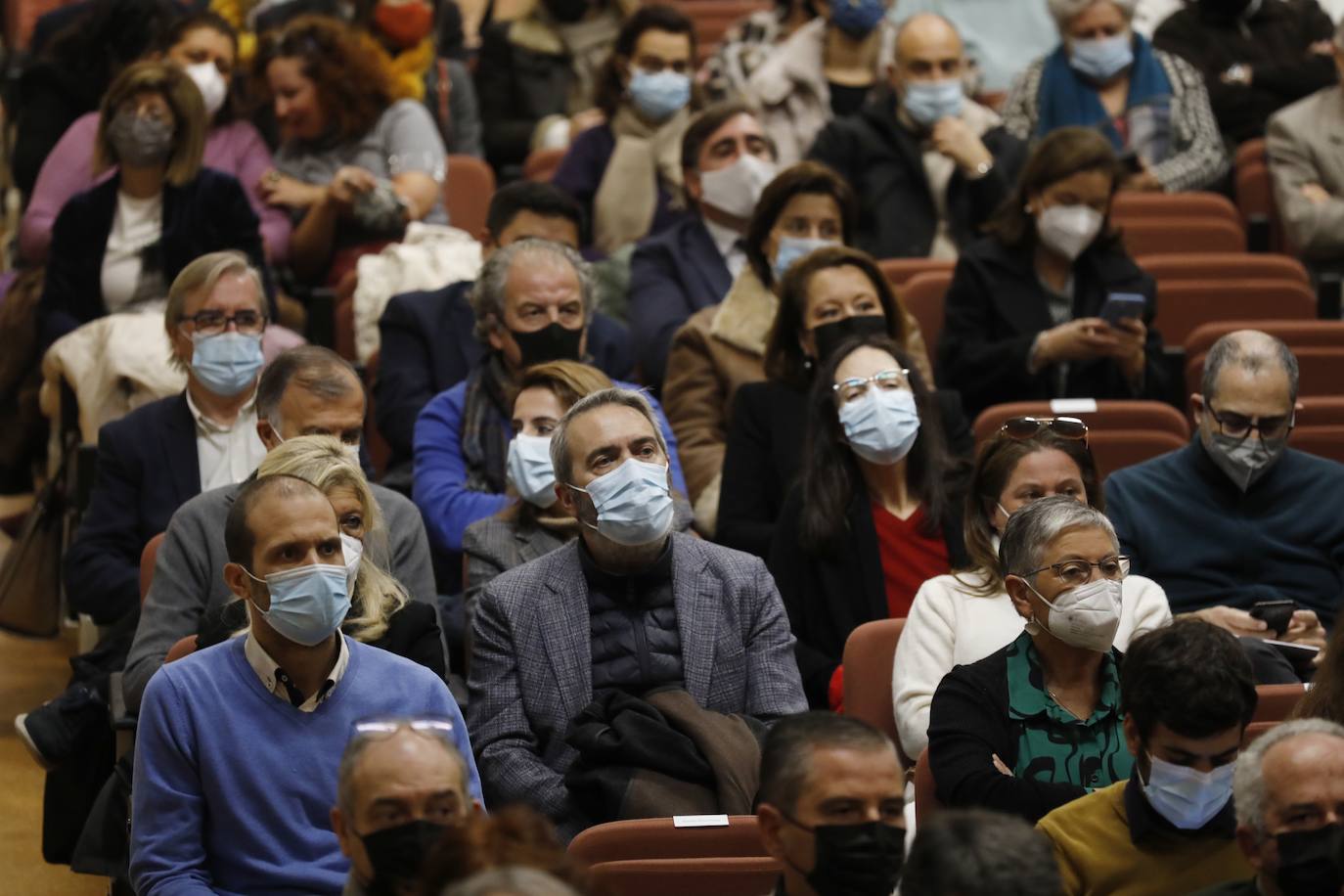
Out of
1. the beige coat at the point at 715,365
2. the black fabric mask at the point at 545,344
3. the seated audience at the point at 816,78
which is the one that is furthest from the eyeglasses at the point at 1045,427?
the seated audience at the point at 816,78

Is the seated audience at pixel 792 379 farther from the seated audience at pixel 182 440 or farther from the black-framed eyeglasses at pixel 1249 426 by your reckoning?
the seated audience at pixel 182 440

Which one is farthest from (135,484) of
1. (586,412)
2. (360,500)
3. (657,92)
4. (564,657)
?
(657,92)

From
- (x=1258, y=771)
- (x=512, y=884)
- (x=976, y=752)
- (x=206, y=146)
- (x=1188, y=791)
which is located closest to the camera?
(x=512, y=884)

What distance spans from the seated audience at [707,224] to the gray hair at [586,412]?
158 centimetres

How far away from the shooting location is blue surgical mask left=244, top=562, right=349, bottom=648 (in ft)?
10.7

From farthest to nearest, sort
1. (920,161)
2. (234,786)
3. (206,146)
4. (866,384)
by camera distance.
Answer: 1. (206,146)
2. (920,161)
3. (866,384)
4. (234,786)

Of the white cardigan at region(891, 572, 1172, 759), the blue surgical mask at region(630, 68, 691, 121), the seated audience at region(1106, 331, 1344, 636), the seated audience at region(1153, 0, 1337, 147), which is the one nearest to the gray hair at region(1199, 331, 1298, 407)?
the seated audience at region(1106, 331, 1344, 636)

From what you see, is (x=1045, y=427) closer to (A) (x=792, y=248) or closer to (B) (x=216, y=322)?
(A) (x=792, y=248)

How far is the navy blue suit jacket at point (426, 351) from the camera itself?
5066mm

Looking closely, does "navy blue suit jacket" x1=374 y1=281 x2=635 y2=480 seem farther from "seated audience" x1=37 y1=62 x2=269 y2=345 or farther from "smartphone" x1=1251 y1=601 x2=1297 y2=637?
"smartphone" x1=1251 y1=601 x2=1297 y2=637

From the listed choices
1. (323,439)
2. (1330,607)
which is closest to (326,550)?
(323,439)

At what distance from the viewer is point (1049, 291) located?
5305 mm

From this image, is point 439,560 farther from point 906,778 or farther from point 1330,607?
point 1330,607

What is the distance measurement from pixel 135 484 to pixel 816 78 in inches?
106
